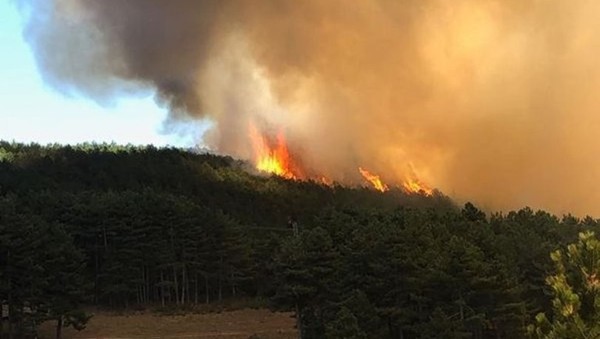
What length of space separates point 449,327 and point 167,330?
27.7 meters

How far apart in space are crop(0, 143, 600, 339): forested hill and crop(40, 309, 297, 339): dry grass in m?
3.27

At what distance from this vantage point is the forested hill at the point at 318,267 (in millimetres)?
34531

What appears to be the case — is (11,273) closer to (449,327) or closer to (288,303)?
(288,303)

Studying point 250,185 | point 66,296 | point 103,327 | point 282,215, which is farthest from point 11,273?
point 250,185

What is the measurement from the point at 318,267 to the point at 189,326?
21.5 metres

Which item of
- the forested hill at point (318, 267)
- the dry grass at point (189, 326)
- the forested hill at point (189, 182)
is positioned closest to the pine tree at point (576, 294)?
the forested hill at point (318, 267)

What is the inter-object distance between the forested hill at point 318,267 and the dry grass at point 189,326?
3268 mm

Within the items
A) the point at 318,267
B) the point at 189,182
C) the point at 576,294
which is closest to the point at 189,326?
the point at 318,267

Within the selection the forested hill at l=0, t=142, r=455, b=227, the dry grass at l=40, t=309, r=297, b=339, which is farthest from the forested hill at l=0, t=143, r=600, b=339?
the forested hill at l=0, t=142, r=455, b=227

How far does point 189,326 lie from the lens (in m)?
55.8

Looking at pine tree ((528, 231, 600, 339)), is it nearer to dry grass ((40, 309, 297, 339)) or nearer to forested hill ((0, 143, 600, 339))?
forested hill ((0, 143, 600, 339))

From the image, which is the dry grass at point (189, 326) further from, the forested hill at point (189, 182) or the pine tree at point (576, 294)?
the forested hill at point (189, 182)

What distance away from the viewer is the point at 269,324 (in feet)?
182

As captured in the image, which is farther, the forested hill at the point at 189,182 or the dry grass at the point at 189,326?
the forested hill at the point at 189,182
